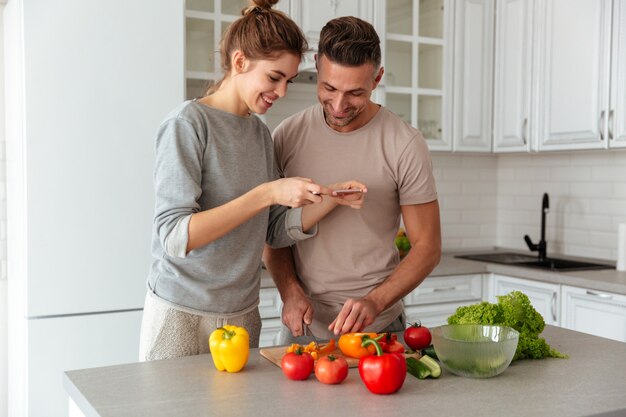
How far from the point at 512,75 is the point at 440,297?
55.7 inches

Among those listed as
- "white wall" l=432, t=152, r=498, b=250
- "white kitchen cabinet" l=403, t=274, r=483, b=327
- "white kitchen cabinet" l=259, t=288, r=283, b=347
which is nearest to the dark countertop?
"white kitchen cabinet" l=259, t=288, r=283, b=347

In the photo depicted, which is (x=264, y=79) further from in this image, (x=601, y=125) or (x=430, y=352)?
(x=601, y=125)

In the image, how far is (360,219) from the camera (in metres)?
2.23

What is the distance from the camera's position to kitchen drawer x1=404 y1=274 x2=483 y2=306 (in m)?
3.84

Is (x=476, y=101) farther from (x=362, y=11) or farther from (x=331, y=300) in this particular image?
(x=331, y=300)

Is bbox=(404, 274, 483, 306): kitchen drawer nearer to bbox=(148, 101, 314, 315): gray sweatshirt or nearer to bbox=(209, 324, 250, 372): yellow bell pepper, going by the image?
bbox=(148, 101, 314, 315): gray sweatshirt

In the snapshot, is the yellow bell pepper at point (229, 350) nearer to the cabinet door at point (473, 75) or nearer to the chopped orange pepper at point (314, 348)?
the chopped orange pepper at point (314, 348)

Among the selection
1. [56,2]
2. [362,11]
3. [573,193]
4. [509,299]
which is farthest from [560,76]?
[56,2]

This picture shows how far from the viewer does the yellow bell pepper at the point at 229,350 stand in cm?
172

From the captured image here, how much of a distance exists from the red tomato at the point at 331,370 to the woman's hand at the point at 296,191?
40cm

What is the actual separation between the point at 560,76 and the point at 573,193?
78 cm

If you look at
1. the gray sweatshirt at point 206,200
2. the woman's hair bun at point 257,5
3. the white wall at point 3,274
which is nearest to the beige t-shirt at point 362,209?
the gray sweatshirt at point 206,200

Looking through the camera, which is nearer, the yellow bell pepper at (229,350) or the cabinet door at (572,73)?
the yellow bell pepper at (229,350)

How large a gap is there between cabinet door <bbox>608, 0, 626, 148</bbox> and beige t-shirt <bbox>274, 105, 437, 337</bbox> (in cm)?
183
